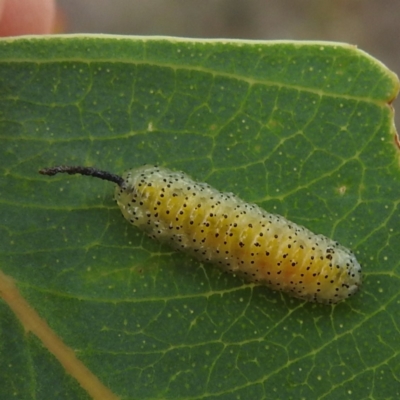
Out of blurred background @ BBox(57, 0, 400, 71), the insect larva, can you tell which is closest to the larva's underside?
the insect larva

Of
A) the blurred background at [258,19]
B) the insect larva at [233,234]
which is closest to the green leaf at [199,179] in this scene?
the insect larva at [233,234]

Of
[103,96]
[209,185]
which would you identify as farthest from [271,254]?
[103,96]

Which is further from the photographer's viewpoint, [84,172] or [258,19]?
[258,19]

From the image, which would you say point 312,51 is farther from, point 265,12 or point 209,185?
point 265,12

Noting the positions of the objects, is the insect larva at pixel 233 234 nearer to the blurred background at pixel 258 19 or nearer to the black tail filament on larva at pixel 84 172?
the black tail filament on larva at pixel 84 172

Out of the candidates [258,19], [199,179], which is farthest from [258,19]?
[199,179]

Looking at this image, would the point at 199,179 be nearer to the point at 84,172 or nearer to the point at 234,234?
the point at 234,234
